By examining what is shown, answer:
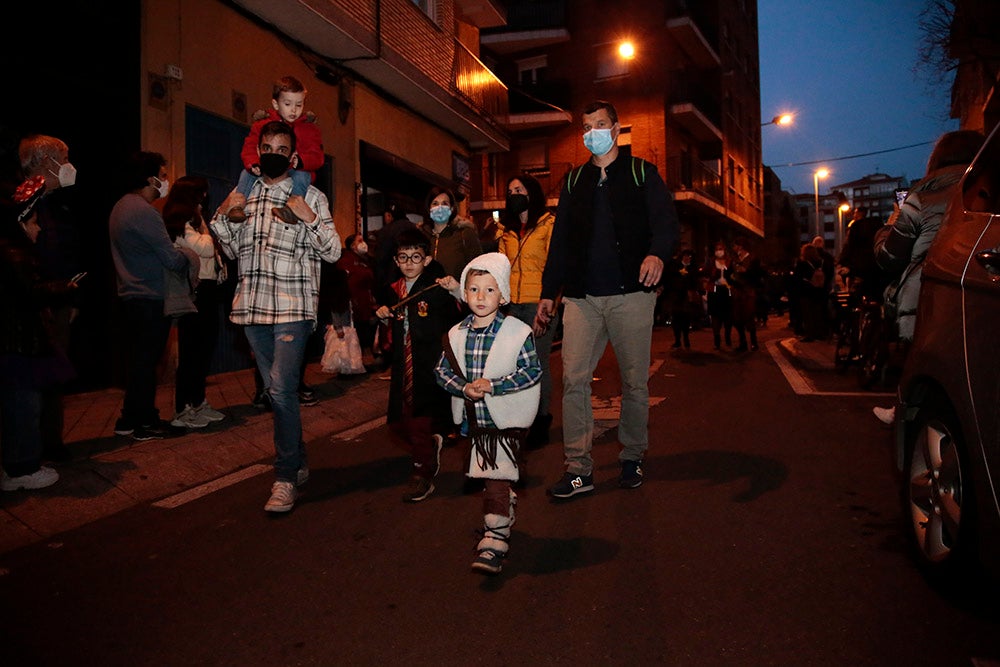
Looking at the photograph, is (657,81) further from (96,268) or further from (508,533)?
(508,533)

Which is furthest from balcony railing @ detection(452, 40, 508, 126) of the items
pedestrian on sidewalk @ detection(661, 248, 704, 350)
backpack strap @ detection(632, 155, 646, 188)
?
backpack strap @ detection(632, 155, 646, 188)

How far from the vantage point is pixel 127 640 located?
2.81 meters

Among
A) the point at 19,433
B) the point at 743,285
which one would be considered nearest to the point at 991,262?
the point at 19,433

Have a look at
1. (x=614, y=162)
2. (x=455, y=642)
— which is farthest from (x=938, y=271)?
(x=455, y=642)

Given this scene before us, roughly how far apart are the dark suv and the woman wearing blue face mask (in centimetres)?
312

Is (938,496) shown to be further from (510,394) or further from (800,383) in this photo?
(800,383)

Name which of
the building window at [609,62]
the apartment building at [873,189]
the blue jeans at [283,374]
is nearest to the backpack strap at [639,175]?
the blue jeans at [283,374]

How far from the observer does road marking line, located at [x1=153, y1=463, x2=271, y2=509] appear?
181 inches

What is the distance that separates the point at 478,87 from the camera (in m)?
18.4

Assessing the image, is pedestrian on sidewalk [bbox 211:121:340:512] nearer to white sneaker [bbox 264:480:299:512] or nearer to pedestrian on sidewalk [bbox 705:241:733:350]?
white sneaker [bbox 264:480:299:512]

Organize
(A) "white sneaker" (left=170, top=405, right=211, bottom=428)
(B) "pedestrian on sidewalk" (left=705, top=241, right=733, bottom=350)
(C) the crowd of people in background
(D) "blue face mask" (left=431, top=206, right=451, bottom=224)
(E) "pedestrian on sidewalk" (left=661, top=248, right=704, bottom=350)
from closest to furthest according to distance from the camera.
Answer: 1. (C) the crowd of people in background
2. (D) "blue face mask" (left=431, top=206, right=451, bottom=224)
3. (A) "white sneaker" (left=170, top=405, right=211, bottom=428)
4. (E) "pedestrian on sidewalk" (left=661, top=248, right=704, bottom=350)
5. (B) "pedestrian on sidewalk" (left=705, top=241, right=733, bottom=350)

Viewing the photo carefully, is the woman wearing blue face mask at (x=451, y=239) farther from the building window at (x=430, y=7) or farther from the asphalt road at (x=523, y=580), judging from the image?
the building window at (x=430, y=7)

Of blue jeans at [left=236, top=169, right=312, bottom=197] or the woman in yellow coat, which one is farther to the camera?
the woman in yellow coat

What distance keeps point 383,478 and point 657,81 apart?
96.1ft
